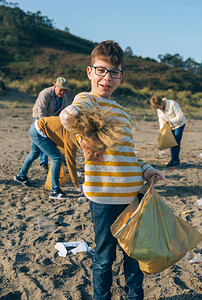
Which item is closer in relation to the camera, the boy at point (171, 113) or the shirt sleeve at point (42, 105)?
the shirt sleeve at point (42, 105)

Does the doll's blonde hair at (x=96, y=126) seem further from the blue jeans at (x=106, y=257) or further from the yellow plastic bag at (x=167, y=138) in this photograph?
the yellow plastic bag at (x=167, y=138)

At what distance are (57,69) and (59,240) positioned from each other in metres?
25.3

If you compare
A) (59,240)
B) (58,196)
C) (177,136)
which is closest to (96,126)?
Answer: (59,240)

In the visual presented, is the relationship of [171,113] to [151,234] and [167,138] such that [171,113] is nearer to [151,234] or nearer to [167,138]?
[167,138]

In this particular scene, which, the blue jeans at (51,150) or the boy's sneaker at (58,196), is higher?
the blue jeans at (51,150)

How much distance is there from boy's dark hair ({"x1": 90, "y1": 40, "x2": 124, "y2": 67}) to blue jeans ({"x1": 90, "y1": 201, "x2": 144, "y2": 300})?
→ 0.88 meters

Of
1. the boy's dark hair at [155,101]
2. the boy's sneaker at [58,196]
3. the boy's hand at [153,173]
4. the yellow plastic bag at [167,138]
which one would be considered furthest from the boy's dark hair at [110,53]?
the yellow plastic bag at [167,138]

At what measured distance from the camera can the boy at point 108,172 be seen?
1582mm

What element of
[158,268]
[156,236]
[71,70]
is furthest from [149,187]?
[71,70]

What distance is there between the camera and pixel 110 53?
1.60m

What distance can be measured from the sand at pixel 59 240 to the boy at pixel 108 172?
2.60ft

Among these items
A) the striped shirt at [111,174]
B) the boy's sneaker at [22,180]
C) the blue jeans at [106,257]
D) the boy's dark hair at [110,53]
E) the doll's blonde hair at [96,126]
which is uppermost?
the boy's dark hair at [110,53]

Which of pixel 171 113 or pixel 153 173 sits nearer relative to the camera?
pixel 153 173

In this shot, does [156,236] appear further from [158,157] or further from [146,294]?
[158,157]
